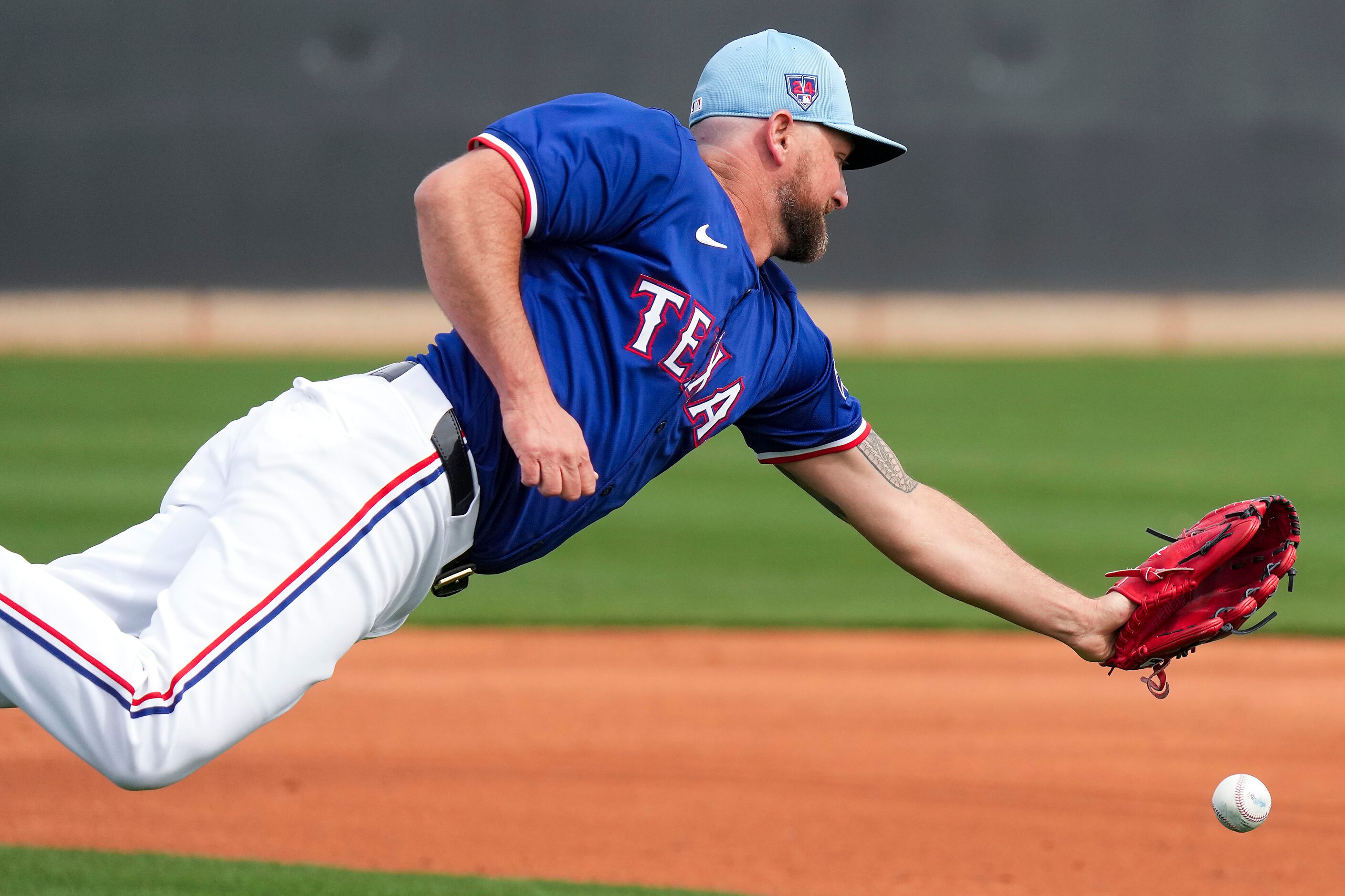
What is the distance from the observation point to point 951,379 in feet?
49.7

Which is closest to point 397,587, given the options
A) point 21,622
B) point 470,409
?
point 470,409

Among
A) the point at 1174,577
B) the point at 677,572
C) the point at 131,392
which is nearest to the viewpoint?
the point at 1174,577

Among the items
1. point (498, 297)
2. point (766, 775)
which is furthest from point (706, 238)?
point (766, 775)

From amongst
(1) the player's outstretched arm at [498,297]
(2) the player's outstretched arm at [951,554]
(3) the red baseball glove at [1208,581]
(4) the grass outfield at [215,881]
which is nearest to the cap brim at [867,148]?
(2) the player's outstretched arm at [951,554]

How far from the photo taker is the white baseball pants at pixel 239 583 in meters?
2.25

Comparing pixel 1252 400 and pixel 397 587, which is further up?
pixel 397 587

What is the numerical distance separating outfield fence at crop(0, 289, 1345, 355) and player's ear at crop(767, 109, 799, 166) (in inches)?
606

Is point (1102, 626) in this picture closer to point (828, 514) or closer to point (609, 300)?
point (609, 300)

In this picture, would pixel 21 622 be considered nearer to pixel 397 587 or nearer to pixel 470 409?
pixel 397 587

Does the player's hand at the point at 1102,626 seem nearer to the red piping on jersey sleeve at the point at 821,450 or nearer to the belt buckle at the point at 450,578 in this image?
the red piping on jersey sleeve at the point at 821,450

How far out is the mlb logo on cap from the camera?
8.95ft

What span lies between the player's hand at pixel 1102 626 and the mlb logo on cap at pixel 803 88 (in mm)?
1318

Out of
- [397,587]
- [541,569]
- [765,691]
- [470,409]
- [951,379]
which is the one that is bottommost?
[951,379]

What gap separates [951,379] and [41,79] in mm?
12502
